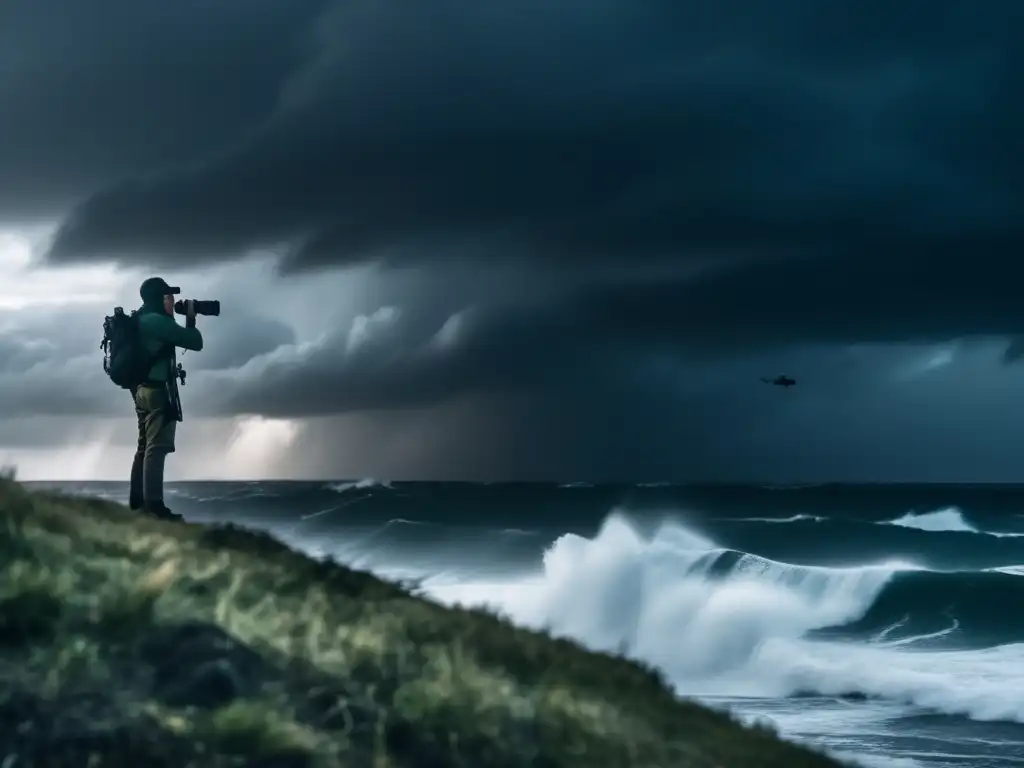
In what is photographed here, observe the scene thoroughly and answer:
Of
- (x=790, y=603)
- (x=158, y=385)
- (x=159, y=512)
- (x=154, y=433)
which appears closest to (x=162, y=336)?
(x=158, y=385)

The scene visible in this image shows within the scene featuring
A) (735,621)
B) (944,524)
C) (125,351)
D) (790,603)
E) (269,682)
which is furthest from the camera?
(944,524)

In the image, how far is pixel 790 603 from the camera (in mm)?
49406

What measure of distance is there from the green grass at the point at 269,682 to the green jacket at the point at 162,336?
8.26ft

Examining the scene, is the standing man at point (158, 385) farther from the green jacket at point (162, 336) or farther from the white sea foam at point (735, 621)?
the white sea foam at point (735, 621)

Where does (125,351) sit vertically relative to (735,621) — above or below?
above

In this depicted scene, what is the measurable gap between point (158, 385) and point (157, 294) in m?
0.86

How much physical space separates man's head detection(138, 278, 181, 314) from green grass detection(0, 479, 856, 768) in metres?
2.99

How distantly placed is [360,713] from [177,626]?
43.9 inches

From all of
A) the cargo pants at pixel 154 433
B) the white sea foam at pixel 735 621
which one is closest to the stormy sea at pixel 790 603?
the white sea foam at pixel 735 621

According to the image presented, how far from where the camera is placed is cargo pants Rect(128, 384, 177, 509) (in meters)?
11.0

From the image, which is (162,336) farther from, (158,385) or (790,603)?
(790,603)

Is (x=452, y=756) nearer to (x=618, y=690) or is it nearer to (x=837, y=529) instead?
(x=618, y=690)

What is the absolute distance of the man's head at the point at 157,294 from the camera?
438 inches

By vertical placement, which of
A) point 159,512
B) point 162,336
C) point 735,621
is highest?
point 162,336
